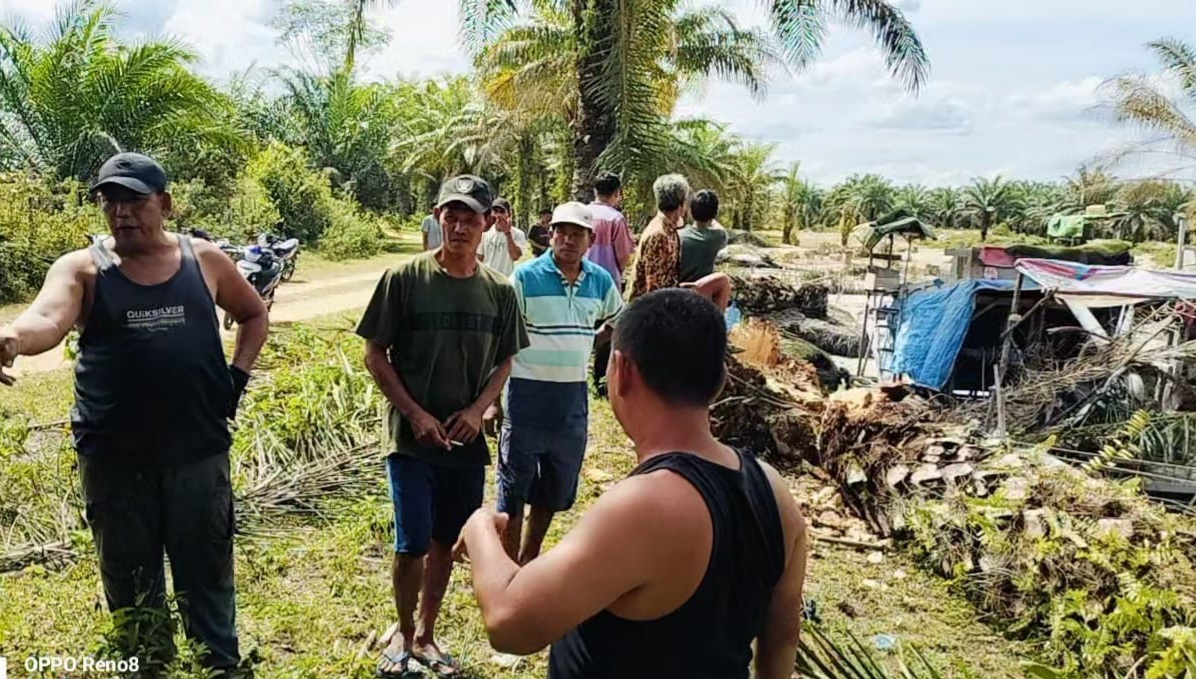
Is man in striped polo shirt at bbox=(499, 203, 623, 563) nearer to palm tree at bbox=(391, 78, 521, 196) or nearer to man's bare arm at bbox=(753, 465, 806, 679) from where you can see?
man's bare arm at bbox=(753, 465, 806, 679)

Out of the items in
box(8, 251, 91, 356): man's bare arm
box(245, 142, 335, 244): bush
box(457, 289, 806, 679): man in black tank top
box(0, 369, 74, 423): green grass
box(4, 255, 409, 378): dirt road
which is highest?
box(245, 142, 335, 244): bush

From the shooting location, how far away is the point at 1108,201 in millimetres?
39281

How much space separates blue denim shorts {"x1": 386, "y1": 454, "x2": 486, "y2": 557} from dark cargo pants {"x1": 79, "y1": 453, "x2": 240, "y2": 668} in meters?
0.57

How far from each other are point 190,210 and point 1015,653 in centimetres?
1678

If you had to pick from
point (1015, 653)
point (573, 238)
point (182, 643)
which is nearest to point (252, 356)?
point (182, 643)

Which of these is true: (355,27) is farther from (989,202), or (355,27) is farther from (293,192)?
(989,202)

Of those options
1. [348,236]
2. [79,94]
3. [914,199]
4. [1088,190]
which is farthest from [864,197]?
[79,94]

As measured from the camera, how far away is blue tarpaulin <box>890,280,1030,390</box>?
8.42 metres

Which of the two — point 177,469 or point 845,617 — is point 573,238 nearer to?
point 177,469

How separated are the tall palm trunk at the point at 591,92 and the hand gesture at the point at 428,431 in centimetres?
693

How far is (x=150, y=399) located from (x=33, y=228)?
445 inches

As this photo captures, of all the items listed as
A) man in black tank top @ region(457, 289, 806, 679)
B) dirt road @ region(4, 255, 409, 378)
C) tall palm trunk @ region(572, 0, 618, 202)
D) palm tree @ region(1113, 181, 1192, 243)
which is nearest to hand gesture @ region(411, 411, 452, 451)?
man in black tank top @ region(457, 289, 806, 679)

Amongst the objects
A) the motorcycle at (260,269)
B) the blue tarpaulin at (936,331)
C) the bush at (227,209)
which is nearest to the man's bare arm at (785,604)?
the blue tarpaulin at (936,331)

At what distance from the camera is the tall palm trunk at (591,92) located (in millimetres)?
9219
